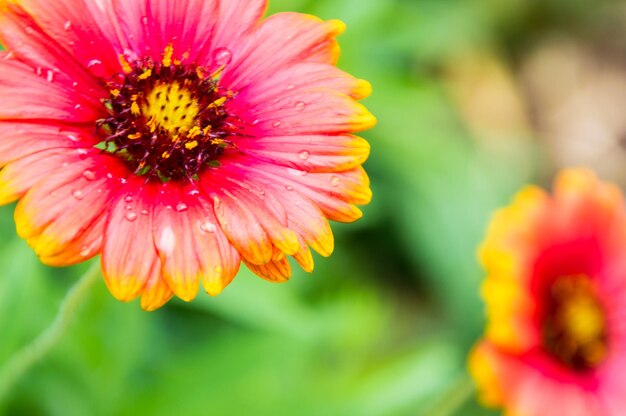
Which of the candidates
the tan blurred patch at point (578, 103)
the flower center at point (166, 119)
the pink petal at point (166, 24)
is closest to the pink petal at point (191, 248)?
the flower center at point (166, 119)

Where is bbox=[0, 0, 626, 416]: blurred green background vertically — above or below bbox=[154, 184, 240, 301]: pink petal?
below

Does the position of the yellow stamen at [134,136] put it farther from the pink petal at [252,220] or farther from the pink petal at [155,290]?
the pink petal at [155,290]

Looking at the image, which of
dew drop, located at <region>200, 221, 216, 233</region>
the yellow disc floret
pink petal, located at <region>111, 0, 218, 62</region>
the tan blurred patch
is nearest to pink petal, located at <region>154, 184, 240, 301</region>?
dew drop, located at <region>200, 221, 216, 233</region>

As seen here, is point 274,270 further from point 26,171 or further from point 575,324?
point 575,324

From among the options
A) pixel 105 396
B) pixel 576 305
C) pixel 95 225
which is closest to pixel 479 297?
pixel 576 305

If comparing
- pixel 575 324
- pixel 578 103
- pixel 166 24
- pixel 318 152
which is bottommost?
pixel 575 324

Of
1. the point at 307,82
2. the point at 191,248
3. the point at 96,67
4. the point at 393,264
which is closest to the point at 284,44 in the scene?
the point at 307,82

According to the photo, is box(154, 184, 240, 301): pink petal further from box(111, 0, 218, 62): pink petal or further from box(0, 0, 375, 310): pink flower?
box(111, 0, 218, 62): pink petal
